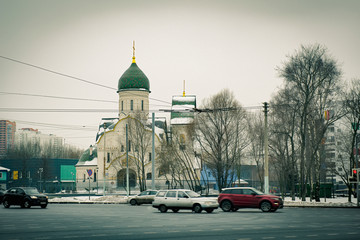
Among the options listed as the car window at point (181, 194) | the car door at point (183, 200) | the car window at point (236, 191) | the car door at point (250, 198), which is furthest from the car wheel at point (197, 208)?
the car door at point (250, 198)

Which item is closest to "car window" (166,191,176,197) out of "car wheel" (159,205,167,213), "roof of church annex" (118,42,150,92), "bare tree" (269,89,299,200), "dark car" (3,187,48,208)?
"car wheel" (159,205,167,213)

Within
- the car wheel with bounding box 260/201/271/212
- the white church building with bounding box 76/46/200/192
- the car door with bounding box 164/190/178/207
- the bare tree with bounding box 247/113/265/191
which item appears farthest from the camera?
the white church building with bounding box 76/46/200/192

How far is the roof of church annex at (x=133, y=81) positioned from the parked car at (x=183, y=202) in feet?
197

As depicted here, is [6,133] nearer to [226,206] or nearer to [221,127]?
[221,127]

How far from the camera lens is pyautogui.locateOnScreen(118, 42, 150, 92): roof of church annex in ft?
294

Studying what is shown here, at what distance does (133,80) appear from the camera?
8975cm

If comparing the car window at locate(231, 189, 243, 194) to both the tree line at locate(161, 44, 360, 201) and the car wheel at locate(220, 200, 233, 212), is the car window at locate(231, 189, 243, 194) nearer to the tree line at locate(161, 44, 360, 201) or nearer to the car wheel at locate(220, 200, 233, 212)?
the car wheel at locate(220, 200, 233, 212)

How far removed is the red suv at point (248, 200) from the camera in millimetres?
29984

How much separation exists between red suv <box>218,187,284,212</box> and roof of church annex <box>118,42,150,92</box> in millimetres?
60284

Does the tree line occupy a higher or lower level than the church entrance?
higher

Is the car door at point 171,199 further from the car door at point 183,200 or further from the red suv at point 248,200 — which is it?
the red suv at point 248,200

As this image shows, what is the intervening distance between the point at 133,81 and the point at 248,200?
6166 cm

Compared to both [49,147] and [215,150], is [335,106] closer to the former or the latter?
[215,150]

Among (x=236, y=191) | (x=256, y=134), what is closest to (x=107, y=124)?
(x=256, y=134)
